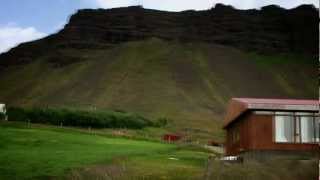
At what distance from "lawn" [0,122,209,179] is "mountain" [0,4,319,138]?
166 ft

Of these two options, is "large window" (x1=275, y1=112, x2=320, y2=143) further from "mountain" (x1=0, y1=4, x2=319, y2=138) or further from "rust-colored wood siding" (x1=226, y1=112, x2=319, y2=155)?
"mountain" (x1=0, y1=4, x2=319, y2=138)

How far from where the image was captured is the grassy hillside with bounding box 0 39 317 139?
125037mm

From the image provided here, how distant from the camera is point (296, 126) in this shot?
128ft

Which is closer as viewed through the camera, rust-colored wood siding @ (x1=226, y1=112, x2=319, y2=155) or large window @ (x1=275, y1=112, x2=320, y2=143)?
rust-colored wood siding @ (x1=226, y1=112, x2=319, y2=155)

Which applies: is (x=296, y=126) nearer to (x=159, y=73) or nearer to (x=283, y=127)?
(x=283, y=127)

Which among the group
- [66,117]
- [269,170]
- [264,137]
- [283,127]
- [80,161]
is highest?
[66,117]

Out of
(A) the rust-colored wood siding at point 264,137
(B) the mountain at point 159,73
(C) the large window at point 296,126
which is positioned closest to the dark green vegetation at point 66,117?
(B) the mountain at point 159,73

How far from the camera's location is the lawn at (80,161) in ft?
104

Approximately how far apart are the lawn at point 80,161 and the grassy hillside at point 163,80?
53.8 m

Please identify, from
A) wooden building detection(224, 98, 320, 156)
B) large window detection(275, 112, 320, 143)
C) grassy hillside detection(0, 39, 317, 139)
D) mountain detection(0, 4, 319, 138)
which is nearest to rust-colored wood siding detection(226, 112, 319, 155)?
wooden building detection(224, 98, 320, 156)

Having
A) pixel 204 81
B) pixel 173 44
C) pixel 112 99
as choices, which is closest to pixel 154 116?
pixel 112 99

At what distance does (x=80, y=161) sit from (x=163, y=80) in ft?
358

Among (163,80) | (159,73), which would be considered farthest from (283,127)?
(159,73)

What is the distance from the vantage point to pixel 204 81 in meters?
145
